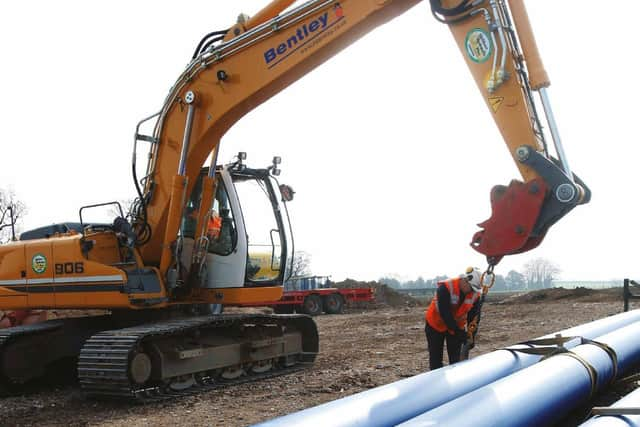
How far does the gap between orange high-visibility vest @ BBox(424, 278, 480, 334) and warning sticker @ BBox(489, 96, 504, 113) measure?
1982 mm

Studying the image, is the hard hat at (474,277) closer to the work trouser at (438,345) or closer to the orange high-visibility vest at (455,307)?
the orange high-visibility vest at (455,307)

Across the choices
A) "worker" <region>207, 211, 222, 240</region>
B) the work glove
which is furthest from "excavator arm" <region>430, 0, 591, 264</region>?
"worker" <region>207, 211, 222, 240</region>

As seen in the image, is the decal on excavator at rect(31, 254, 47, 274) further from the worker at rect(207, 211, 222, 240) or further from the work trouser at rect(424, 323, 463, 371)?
the work trouser at rect(424, 323, 463, 371)

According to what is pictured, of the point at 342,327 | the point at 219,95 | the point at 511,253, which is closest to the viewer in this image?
the point at 511,253

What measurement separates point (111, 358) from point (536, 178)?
16.2 feet

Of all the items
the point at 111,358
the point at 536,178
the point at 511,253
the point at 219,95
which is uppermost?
the point at 219,95

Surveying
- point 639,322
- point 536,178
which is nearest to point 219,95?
point 536,178

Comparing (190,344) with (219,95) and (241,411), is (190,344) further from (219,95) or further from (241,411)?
(219,95)

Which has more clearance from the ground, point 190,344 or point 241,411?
point 190,344

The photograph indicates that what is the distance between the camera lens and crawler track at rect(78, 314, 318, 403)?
7.47 meters

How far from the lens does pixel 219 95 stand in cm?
852

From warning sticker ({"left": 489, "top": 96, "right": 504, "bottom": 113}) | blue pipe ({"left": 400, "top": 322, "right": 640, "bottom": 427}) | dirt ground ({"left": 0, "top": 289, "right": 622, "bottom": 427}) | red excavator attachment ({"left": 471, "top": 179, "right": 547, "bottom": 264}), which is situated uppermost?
warning sticker ({"left": 489, "top": 96, "right": 504, "bottom": 113})

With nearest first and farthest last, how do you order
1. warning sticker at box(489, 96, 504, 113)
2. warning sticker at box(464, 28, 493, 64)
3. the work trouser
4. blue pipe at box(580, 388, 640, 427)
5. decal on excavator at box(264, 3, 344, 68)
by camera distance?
1. blue pipe at box(580, 388, 640, 427)
2. warning sticker at box(489, 96, 504, 113)
3. warning sticker at box(464, 28, 493, 64)
4. the work trouser
5. decal on excavator at box(264, 3, 344, 68)

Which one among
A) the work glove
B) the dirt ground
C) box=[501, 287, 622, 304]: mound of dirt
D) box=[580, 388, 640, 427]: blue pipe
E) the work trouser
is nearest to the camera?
box=[580, 388, 640, 427]: blue pipe
